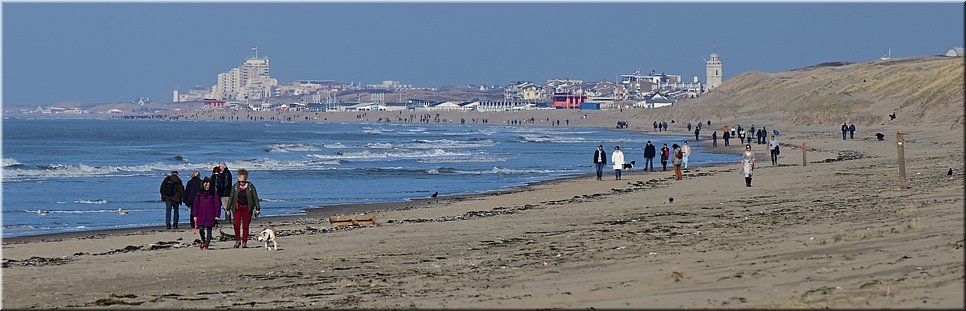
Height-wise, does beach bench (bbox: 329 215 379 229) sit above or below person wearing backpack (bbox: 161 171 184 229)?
below

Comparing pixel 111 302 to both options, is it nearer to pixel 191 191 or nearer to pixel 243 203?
pixel 243 203

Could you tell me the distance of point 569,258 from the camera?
40.1 feet

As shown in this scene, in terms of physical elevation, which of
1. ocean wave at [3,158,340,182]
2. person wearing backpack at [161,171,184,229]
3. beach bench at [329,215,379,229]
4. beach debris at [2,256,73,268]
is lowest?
beach debris at [2,256,73,268]

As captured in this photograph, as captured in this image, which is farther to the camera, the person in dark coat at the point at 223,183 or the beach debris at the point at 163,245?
the person in dark coat at the point at 223,183

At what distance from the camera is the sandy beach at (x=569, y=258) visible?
877 cm

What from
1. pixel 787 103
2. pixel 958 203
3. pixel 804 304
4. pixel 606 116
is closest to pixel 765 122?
pixel 787 103

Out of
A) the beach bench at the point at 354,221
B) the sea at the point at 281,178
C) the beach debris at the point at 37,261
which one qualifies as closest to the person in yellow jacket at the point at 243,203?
the beach debris at the point at 37,261

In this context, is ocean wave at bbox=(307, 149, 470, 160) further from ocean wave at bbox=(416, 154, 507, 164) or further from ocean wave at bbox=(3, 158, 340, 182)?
ocean wave at bbox=(3, 158, 340, 182)

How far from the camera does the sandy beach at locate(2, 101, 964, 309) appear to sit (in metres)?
8.77

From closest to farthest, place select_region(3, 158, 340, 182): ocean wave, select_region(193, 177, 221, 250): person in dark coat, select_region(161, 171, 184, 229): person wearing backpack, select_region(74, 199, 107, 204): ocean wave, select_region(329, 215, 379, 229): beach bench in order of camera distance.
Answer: select_region(193, 177, 221, 250): person in dark coat < select_region(329, 215, 379, 229): beach bench < select_region(161, 171, 184, 229): person wearing backpack < select_region(74, 199, 107, 204): ocean wave < select_region(3, 158, 340, 182): ocean wave

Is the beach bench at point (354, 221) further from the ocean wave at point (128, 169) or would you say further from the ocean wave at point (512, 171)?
the ocean wave at point (128, 169)

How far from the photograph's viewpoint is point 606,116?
157250mm

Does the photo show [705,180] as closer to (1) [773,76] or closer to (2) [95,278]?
(2) [95,278]

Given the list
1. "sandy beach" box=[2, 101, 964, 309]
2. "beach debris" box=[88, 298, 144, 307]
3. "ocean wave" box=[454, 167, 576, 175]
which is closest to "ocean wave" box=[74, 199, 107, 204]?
"sandy beach" box=[2, 101, 964, 309]
